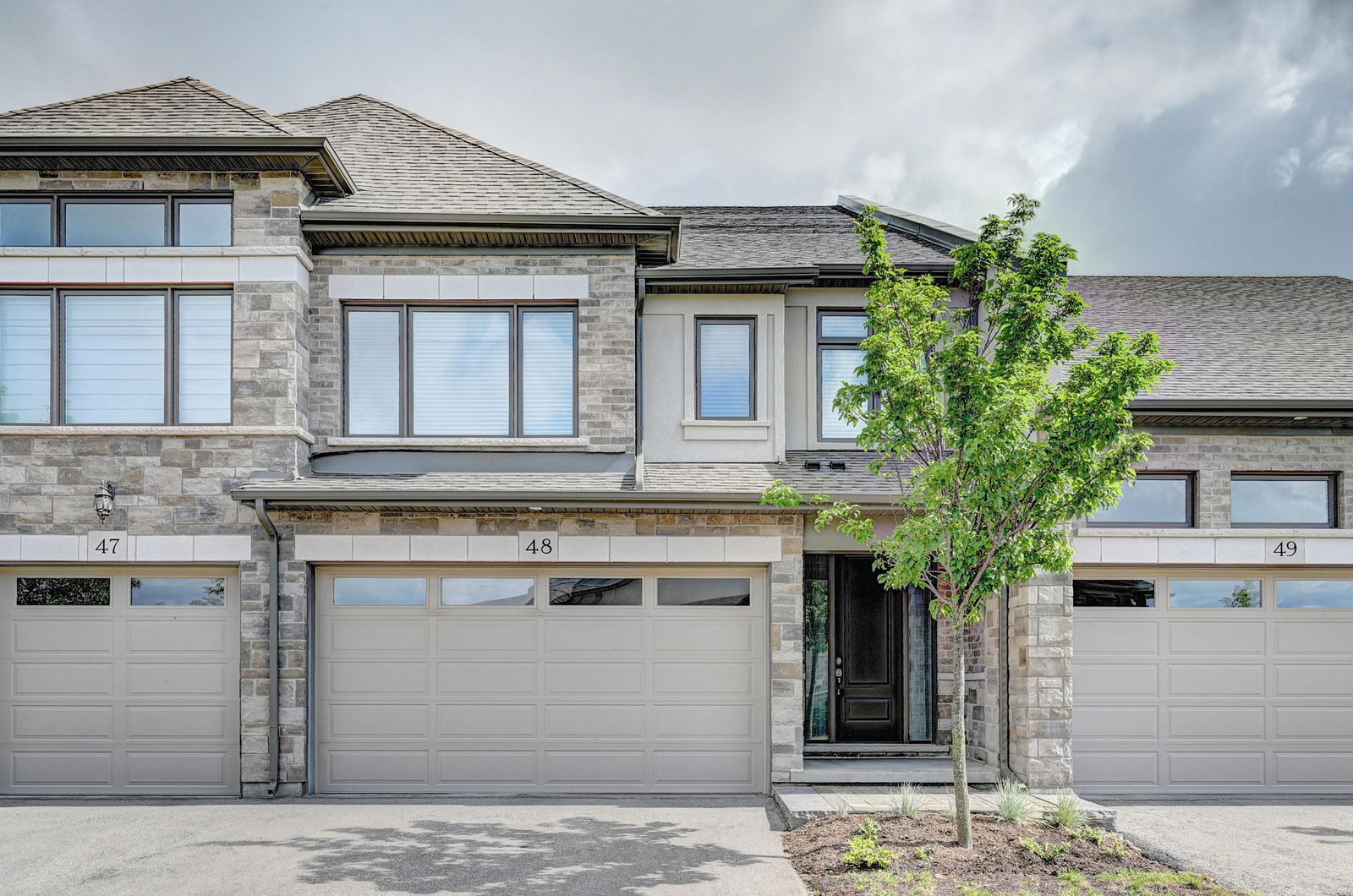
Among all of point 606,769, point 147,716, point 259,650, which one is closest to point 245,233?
point 259,650

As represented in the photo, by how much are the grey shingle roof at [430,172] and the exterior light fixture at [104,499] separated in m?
3.39

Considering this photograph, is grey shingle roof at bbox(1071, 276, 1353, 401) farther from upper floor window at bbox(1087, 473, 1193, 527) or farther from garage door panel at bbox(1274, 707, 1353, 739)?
garage door panel at bbox(1274, 707, 1353, 739)

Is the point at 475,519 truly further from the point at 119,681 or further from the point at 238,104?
the point at 238,104

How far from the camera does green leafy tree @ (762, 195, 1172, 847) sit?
283 inches

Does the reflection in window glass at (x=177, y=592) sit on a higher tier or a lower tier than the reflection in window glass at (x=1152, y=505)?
lower

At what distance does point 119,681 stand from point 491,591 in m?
3.67

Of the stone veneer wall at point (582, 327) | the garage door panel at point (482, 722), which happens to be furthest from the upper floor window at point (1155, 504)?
the garage door panel at point (482, 722)

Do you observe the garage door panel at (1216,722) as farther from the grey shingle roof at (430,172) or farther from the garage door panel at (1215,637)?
the grey shingle roof at (430,172)

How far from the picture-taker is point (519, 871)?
7426 mm

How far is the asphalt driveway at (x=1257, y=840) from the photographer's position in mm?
7430

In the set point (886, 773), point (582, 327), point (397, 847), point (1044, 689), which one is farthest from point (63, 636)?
point (1044, 689)

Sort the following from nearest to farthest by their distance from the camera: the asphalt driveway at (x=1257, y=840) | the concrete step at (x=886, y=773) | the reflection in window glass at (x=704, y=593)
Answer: the asphalt driveway at (x=1257, y=840) < the concrete step at (x=886, y=773) < the reflection in window glass at (x=704, y=593)

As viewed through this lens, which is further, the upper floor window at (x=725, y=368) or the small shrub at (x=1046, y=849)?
the upper floor window at (x=725, y=368)

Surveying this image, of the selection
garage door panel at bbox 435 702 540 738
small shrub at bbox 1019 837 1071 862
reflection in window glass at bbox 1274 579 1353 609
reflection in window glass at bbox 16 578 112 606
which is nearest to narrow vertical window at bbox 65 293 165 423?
reflection in window glass at bbox 16 578 112 606
